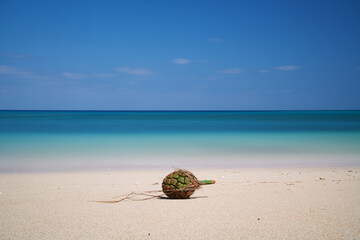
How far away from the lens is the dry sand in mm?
3168

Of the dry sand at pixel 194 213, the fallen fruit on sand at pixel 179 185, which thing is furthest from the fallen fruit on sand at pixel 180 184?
the dry sand at pixel 194 213

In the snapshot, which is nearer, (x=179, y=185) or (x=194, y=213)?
(x=194, y=213)

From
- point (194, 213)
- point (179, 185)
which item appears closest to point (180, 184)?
point (179, 185)

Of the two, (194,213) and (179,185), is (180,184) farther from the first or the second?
(194,213)

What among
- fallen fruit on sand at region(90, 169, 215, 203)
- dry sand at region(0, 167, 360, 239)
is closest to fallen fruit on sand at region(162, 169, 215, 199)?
fallen fruit on sand at region(90, 169, 215, 203)

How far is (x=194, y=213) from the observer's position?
12.5 feet

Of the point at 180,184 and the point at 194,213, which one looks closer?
the point at 194,213

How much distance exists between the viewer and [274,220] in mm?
3539

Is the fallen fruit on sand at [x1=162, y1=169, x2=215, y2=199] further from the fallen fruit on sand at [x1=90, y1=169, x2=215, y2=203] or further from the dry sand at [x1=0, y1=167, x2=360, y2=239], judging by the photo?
the dry sand at [x1=0, y1=167, x2=360, y2=239]

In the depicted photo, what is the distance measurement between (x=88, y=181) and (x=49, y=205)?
2599 mm

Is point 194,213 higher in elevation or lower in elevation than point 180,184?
lower

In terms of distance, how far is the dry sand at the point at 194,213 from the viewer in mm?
3168

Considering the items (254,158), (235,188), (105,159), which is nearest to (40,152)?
(105,159)

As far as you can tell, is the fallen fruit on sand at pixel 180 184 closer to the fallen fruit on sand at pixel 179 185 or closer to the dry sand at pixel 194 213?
the fallen fruit on sand at pixel 179 185
